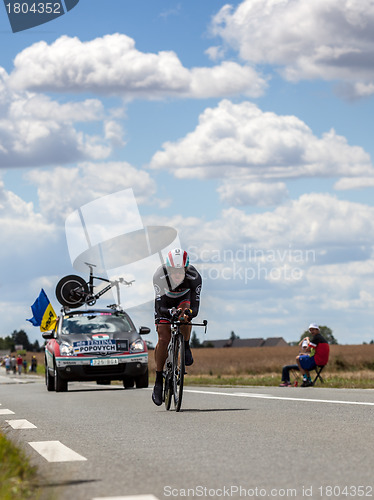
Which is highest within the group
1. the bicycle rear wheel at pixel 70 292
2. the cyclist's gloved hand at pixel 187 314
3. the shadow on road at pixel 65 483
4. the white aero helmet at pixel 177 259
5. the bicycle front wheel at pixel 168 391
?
the bicycle rear wheel at pixel 70 292

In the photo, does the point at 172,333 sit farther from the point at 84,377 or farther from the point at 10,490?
the point at 84,377

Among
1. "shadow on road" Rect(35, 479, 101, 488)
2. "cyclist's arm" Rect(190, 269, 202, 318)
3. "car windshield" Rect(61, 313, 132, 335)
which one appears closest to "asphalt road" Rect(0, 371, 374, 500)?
"shadow on road" Rect(35, 479, 101, 488)

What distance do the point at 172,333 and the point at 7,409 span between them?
3.17 metres

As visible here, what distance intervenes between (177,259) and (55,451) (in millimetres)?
3889

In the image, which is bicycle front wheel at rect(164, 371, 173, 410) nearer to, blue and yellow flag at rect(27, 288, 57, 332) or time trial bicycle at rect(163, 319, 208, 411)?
time trial bicycle at rect(163, 319, 208, 411)

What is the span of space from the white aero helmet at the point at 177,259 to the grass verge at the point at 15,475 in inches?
178

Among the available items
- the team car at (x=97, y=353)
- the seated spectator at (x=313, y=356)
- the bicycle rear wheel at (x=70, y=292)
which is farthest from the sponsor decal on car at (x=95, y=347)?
the bicycle rear wheel at (x=70, y=292)

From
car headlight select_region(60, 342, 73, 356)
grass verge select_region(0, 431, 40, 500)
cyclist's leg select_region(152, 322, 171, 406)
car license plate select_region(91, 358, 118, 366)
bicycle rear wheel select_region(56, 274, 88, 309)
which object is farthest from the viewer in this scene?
bicycle rear wheel select_region(56, 274, 88, 309)

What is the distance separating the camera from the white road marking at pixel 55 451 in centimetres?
686

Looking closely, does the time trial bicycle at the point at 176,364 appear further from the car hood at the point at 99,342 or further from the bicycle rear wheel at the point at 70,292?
the bicycle rear wheel at the point at 70,292

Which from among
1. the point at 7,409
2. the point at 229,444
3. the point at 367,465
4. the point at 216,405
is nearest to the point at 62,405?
the point at 7,409

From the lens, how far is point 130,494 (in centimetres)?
521

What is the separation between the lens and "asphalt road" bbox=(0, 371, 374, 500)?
5395 mm

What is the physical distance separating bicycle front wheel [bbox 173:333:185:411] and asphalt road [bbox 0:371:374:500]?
20cm
